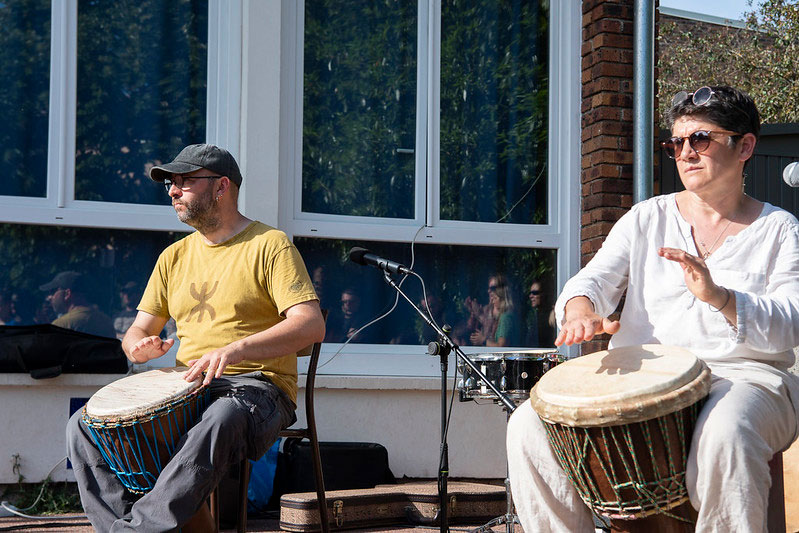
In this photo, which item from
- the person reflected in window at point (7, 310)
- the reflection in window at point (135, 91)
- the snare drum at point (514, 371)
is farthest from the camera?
the reflection in window at point (135, 91)

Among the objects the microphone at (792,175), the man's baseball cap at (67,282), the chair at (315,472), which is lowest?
the chair at (315,472)

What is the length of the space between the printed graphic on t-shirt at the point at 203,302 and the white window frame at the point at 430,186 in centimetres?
158

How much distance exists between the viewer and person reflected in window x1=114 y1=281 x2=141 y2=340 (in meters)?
4.75

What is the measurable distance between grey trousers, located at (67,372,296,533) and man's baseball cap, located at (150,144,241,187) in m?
0.81

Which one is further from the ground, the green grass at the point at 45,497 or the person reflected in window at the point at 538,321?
the person reflected in window at the point at 538,321

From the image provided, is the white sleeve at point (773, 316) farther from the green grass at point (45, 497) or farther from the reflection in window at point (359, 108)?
the green grass at point (45, 497)

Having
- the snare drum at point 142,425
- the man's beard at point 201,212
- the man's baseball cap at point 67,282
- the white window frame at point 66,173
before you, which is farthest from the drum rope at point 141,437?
the white window frame at point 66,173

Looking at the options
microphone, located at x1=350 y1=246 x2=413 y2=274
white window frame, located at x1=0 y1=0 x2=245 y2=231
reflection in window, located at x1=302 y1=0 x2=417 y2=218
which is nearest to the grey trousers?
microphone, located at x1=350 y1=246 x2=413 y2=274

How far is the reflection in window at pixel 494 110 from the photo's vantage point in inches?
212

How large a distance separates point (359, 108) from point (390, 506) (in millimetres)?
2200

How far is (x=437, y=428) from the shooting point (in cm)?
505

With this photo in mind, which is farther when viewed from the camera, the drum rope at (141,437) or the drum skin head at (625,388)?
the drum rope at (141,437)

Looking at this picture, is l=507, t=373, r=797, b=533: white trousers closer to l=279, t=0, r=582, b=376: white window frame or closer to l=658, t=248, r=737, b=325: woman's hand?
l=658, t=248, r=737, b=325: woman's hand

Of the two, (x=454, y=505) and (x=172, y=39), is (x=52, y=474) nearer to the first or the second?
(x=454, y=505)
